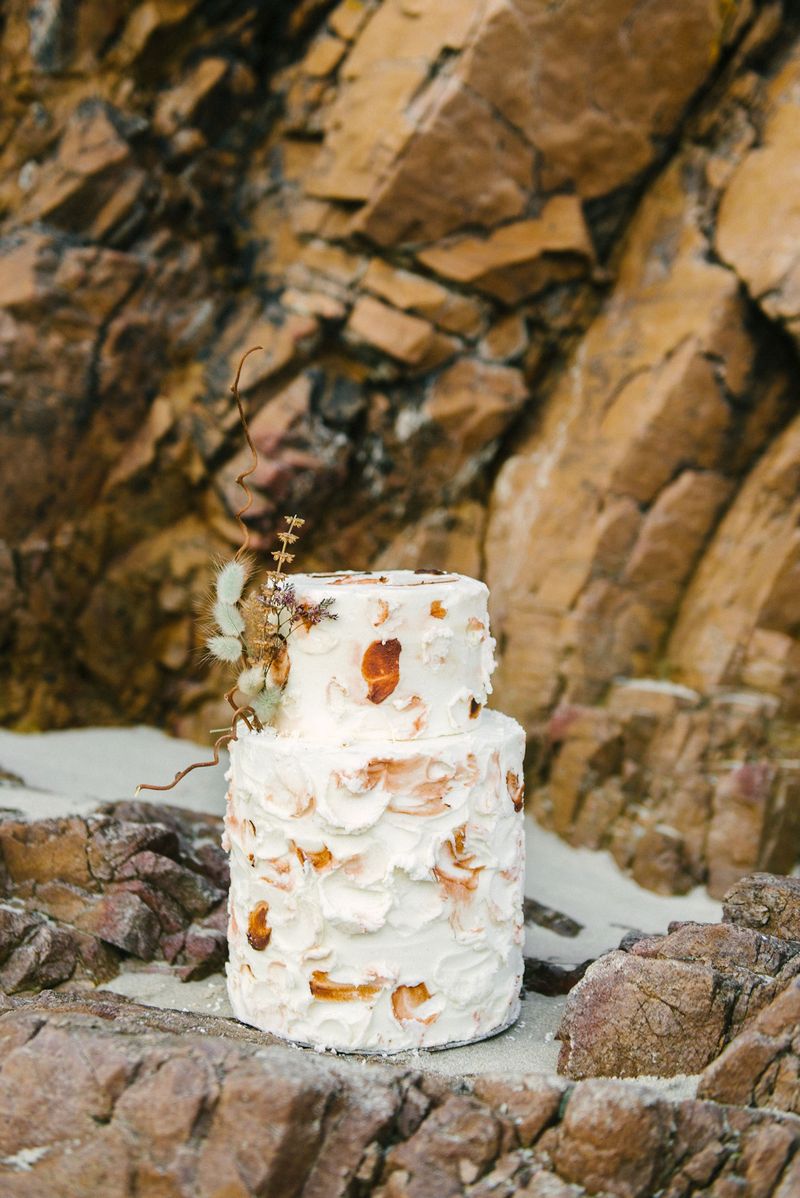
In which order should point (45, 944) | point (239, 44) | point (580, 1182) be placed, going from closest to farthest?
point (580, 1182) < point (45, 944) < point (239, 44)

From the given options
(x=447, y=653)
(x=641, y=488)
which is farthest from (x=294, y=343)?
(x=447, y=653)

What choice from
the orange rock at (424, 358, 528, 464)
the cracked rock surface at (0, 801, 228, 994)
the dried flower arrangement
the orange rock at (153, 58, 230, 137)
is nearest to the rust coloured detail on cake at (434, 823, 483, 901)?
the dried flower arrangement

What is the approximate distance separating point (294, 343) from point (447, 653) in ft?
12.0

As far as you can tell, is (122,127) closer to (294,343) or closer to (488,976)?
(294,343)

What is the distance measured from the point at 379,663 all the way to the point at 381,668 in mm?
18

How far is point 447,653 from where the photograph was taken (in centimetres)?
377

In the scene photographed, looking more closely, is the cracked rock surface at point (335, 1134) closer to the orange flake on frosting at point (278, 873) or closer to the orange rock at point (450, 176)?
the orange flake on frosting at point (278, 873)

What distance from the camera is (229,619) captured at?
3.84 m

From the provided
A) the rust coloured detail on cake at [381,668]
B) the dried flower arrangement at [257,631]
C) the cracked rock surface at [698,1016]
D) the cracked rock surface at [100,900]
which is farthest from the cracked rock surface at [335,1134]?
the cracked rock surface at [100,900]

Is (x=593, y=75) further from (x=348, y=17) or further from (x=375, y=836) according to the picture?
(x=375, y=836)

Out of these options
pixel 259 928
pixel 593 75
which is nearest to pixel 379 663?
pixel 259 928

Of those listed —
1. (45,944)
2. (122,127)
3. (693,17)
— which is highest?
(693,17)

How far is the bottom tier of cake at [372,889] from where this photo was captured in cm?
362

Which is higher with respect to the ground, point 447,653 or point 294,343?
point 294,343
